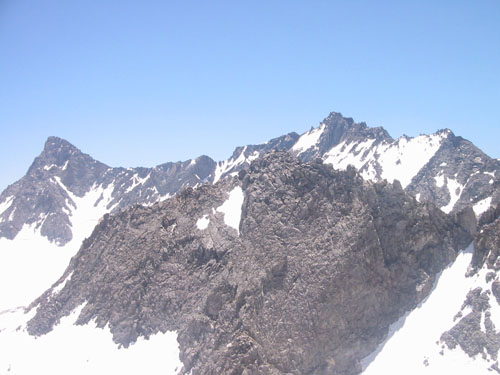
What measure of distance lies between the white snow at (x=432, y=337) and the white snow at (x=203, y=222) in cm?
3909

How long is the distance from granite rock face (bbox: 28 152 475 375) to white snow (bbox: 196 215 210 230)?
45 cm

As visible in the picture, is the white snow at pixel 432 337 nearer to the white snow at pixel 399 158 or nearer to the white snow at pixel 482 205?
the white snow at pixel 482 205

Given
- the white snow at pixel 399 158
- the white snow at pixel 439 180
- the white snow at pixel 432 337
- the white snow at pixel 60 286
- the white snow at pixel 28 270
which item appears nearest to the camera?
the white snow at pixel 432 337

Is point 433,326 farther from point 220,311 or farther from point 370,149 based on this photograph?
point 370,149

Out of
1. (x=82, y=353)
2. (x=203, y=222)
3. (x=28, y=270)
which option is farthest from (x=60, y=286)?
(x=28, y=270)

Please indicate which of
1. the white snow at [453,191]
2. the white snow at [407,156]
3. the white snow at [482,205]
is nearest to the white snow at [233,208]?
the white snow at [482,205]

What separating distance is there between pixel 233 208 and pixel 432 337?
4391 centimetres

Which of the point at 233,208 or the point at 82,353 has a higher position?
the point at 233,208

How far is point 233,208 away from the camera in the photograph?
90.4 meters

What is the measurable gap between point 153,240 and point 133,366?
2530 cm

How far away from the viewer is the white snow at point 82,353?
74125mm

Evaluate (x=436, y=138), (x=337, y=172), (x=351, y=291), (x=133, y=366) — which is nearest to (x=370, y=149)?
(x=436, y=138)

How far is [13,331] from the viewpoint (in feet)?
334

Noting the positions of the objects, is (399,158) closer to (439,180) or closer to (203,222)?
(439,180)
